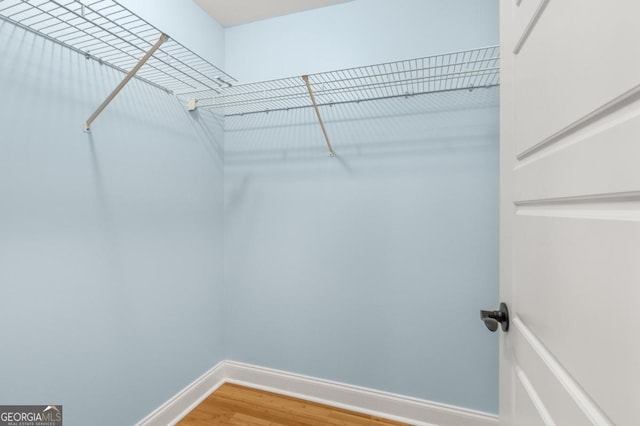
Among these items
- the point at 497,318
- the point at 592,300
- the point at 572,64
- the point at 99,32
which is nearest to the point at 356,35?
the point at 99,32

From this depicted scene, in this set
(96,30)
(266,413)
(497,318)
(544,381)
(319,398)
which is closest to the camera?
(544,381)

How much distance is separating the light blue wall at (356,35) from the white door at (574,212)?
934mm

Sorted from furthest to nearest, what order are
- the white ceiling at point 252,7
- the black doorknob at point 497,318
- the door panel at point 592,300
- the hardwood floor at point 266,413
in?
the white ceiling at point 252,7, the hardwood floor at point 266,413, the black doorknob at point 497,318, the door panel at point 592,300

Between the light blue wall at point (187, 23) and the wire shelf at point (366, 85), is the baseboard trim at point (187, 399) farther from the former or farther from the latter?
the light blue wall at point (187, 23)

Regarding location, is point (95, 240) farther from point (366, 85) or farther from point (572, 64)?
point (572, 64)

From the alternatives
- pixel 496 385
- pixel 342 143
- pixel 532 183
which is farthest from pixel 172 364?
pixel 532 183

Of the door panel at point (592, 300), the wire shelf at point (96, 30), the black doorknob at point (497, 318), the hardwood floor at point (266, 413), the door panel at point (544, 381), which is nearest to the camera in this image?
the door panel at point (592, 300)

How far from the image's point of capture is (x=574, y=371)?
0.47 metres

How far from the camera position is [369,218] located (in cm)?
172

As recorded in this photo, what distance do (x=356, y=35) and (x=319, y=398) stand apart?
6.96ft

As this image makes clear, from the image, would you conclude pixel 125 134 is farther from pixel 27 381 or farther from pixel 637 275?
pixel 637 275

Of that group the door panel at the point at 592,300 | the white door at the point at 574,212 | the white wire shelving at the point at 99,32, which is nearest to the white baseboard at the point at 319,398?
the white door at the point at 574,212

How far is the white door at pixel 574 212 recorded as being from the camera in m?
0.35

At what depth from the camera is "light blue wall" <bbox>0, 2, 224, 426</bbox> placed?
3.43 feet
